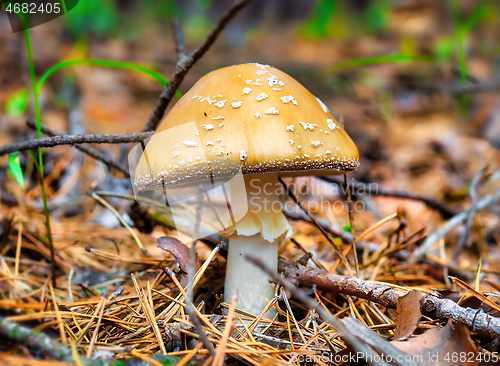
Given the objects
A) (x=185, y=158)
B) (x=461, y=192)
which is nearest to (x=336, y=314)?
(x=185, y=158)

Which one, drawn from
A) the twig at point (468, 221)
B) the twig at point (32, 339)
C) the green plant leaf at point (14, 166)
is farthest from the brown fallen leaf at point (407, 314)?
the green plant leaf at point (14, 166)

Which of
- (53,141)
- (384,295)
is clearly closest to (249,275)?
(384,295)

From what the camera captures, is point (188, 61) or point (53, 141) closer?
point (53, 141)

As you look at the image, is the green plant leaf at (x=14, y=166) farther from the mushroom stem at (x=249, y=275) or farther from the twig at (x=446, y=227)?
the twig at (x=446, y=227)

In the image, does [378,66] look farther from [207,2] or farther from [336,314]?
[336,314]

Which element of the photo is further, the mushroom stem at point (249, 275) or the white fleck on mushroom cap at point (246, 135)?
the mushroom stem at point (249, 275)

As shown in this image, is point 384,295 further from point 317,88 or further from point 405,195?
point 317,88

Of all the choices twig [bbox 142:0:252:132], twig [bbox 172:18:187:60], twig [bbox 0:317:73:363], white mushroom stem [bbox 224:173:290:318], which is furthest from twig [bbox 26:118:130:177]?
twig [bbox 0:317:73:363]
